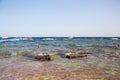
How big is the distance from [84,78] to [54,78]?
5.68ft

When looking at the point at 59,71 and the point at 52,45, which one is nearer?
the point at 59,71

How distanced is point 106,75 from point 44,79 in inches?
152

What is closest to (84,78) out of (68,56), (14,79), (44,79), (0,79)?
(44,79)

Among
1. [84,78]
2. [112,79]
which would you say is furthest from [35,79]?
[112,79]

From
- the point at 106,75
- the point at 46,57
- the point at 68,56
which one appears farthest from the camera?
the point at 68,56

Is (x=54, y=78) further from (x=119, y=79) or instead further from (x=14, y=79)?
(x=119, y=79)

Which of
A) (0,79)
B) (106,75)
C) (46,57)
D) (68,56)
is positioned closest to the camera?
(0,79)

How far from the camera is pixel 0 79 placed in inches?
322

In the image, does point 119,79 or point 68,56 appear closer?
point 119,79

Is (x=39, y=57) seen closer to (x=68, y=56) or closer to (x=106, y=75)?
(x=68, y=56)

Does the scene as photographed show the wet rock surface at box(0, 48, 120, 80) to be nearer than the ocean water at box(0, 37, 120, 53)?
Yes

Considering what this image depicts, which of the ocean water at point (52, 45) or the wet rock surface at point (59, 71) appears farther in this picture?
the ocean water at point (52, 45)

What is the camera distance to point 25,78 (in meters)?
8.49

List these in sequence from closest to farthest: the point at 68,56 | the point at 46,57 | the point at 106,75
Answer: the point at 106,75 < the point at 46,57 < the point at 68,56
